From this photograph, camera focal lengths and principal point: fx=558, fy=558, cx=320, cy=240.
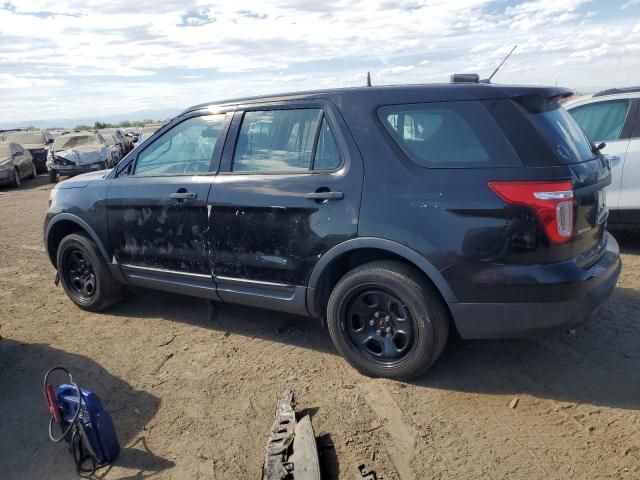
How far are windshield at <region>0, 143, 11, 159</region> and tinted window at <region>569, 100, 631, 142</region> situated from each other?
16864mm

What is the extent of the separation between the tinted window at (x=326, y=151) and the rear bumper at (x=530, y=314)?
118 centimetres

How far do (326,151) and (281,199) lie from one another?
0.44 metres

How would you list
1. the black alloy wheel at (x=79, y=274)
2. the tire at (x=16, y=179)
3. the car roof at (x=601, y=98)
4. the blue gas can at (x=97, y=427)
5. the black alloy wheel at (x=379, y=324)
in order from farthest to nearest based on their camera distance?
1. the tire at (x=16, y=179)
2. the car roof at (x=601, y=98)
3. the black alloy wheel at (x=79, y=274)
4. the black alloy wheel at (x=379, y=324)
5. the blue gas can at (x=97, y=427)

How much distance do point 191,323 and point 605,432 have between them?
3266 millimetres

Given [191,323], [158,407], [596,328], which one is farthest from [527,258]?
[191,323]

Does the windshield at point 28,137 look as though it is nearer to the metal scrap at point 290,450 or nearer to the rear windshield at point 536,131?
the metal scrap at point 290,450

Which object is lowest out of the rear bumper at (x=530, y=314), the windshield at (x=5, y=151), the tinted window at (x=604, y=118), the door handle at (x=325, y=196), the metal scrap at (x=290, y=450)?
the metal scrap at (x=290, y=450)

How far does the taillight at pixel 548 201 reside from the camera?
2994 mm

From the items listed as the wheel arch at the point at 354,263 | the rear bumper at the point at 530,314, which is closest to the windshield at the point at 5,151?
the wheel arch at the point at 354,263

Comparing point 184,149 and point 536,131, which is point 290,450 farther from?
point 184,149

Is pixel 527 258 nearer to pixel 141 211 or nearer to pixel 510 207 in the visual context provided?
pixel 510 207

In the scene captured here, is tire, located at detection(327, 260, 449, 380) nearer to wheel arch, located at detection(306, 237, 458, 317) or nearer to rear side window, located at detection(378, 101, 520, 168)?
wheel arch, located at detection(306, 237, 458, 317)

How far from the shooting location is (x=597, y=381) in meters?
3.45

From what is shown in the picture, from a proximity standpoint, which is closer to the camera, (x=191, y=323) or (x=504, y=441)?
(x=504, y=441)
